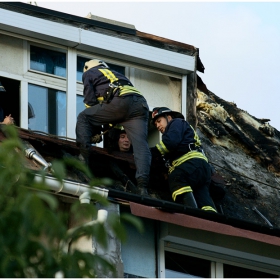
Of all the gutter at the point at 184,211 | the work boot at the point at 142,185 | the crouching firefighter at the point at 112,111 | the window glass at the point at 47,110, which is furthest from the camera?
the window glass at the point at 47,110

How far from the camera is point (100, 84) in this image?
13.5 m

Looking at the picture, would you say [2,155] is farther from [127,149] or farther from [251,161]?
[251,161]

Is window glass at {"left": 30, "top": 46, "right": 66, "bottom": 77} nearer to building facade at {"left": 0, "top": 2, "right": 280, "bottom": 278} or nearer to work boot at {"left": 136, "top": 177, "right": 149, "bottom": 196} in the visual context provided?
building facade at {"left": 0, "top": 2, "right": 280, "bottom": 278}

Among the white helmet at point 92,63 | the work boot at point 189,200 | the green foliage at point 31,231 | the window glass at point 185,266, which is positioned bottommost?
the green foliage at point 31,231

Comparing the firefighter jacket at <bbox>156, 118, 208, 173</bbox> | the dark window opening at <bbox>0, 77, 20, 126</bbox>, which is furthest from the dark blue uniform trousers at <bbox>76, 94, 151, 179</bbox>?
the dark window opening at <bbox>0, 77, 20, 126</bbox>

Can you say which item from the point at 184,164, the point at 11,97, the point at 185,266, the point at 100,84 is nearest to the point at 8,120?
the point at 11,97

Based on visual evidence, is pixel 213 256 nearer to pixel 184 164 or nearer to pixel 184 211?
Answer: pixel 184 211

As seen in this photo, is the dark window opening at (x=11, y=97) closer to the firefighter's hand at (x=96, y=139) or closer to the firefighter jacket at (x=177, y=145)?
the firefighter's hand at (x=96, y=139)

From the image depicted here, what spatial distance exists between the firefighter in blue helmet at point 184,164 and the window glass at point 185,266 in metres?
0.92

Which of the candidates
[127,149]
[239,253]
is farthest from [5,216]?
[127,149]

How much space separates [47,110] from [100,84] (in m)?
0.94

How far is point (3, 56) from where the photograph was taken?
14070mm

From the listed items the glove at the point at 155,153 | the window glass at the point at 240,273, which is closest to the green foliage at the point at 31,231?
the window glass at the point at 240,273

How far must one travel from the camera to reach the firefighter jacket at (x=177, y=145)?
13.6 meters
